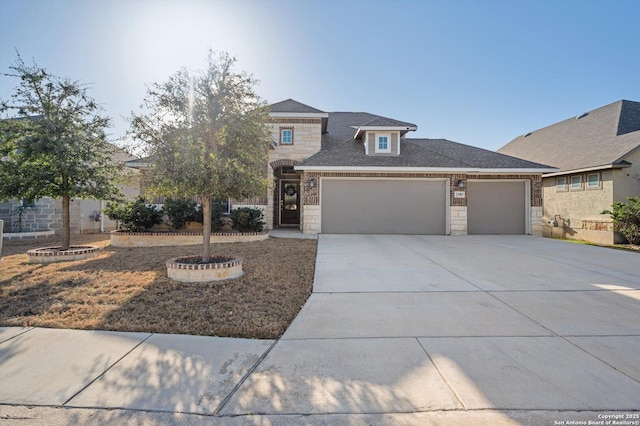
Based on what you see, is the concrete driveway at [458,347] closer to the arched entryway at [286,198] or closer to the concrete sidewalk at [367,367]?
the concrete sidewalk at [367,367]

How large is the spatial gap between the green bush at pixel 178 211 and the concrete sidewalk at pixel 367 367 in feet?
25.3

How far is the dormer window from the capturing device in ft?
42.3

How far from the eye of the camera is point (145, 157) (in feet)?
18.4

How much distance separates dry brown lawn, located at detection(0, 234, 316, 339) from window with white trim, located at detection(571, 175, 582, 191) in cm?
1456

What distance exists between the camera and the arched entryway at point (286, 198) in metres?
14.2

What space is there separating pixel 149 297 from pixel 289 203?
10359 mm

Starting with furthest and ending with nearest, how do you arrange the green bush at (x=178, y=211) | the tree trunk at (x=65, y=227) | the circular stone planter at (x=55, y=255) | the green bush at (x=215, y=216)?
1. the green bush at (x=215, y=216)
2. the green bush at (x=178, y=211)
3. the tree trunk at (x=65, y=227)
4. the circular stone planter at (x=55, y=255)

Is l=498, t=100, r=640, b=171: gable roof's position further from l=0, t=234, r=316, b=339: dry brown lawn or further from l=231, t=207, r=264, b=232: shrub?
l=231, t=207, r=264, b=232: shrub

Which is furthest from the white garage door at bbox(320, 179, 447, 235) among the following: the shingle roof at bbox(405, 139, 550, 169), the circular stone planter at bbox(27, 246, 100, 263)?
the circular stone planter at bbox(27, 246, 100, 263)

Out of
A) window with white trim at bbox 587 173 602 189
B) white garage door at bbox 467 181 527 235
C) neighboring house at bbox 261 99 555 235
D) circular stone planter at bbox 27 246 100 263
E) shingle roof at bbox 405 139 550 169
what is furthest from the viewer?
window with white trim at bbox 587 173 602 189

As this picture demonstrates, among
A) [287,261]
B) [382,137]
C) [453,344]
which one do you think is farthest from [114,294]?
[382,137]

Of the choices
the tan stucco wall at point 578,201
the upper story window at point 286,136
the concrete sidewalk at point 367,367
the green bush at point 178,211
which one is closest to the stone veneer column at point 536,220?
the tan stucco wall at point 578,201

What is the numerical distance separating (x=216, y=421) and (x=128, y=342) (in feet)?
5.87

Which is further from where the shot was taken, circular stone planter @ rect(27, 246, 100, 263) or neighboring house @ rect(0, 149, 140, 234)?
neighboring house @ rect(0, 149, 140, 234)
